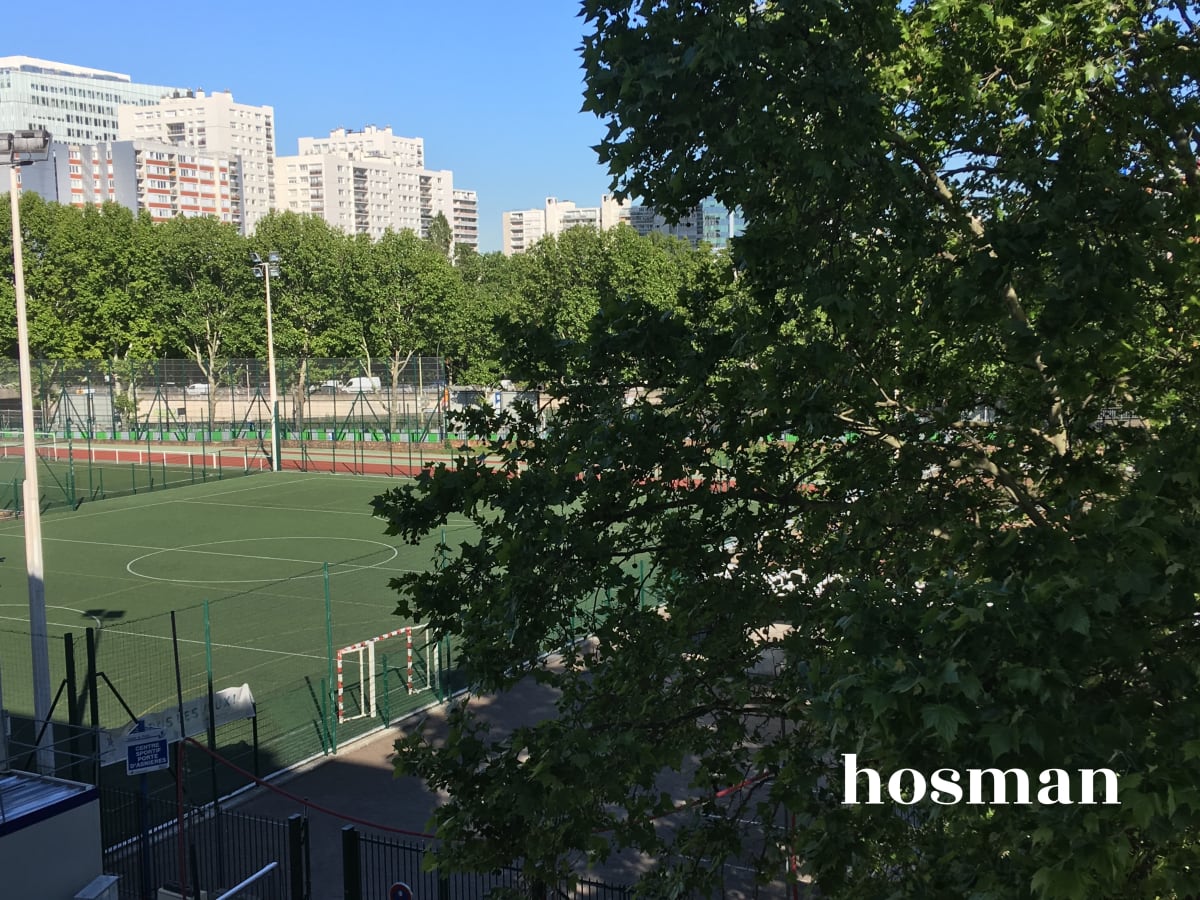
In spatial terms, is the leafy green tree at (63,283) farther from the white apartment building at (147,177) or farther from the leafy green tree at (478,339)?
the white apartment building at (147,177)

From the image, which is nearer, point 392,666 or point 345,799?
point 345,799

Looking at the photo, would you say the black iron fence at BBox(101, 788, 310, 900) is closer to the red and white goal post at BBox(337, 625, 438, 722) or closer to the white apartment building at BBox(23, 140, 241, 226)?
the red and white goal post at BBox(337, 625, 438, 722)

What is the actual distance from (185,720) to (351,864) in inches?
150

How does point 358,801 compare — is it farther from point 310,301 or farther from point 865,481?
point 310,301

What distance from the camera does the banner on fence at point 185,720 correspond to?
14.6m

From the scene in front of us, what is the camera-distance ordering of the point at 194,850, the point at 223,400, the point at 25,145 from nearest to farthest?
the point at 194,850 → the point at 25,145 → the point at 223,400

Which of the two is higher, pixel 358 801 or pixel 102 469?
pixel 102 469

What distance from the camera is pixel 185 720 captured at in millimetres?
15242

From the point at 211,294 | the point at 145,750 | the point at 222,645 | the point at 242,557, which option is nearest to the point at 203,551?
the point at 242,557

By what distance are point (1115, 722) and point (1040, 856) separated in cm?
64

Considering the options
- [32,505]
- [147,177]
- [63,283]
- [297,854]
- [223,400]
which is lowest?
[297,854]

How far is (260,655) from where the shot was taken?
942 inches

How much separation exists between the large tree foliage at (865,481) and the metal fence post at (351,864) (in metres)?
5.13

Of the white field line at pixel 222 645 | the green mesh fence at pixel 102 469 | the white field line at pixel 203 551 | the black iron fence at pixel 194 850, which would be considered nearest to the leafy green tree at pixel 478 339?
the green mesh fence at pixel 102 469
